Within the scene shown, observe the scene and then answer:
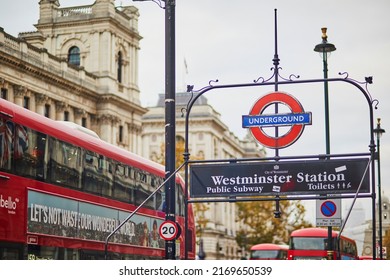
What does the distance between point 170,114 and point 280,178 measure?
1.67 metres

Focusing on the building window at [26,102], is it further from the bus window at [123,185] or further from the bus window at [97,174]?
the bus window at [97,174]

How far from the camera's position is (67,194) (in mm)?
13078

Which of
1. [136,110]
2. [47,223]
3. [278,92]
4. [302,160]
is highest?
[136,110]

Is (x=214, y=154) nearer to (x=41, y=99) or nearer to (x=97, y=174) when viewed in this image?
(x=41, y=99)

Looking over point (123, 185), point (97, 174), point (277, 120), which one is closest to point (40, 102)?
point (123, 185)

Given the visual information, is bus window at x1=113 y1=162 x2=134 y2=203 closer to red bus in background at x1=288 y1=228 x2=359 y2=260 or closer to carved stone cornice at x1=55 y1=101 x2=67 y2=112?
carved stone cornice at x1=55 y1=101 x2=67 y2=112

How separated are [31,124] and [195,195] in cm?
251

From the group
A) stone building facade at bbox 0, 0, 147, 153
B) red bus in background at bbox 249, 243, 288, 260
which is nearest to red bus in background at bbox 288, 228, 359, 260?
stone building facade at bbox 0, 0, 147, 153

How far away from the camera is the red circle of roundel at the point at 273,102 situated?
1190 cm

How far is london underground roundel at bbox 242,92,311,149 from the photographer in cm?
1182
